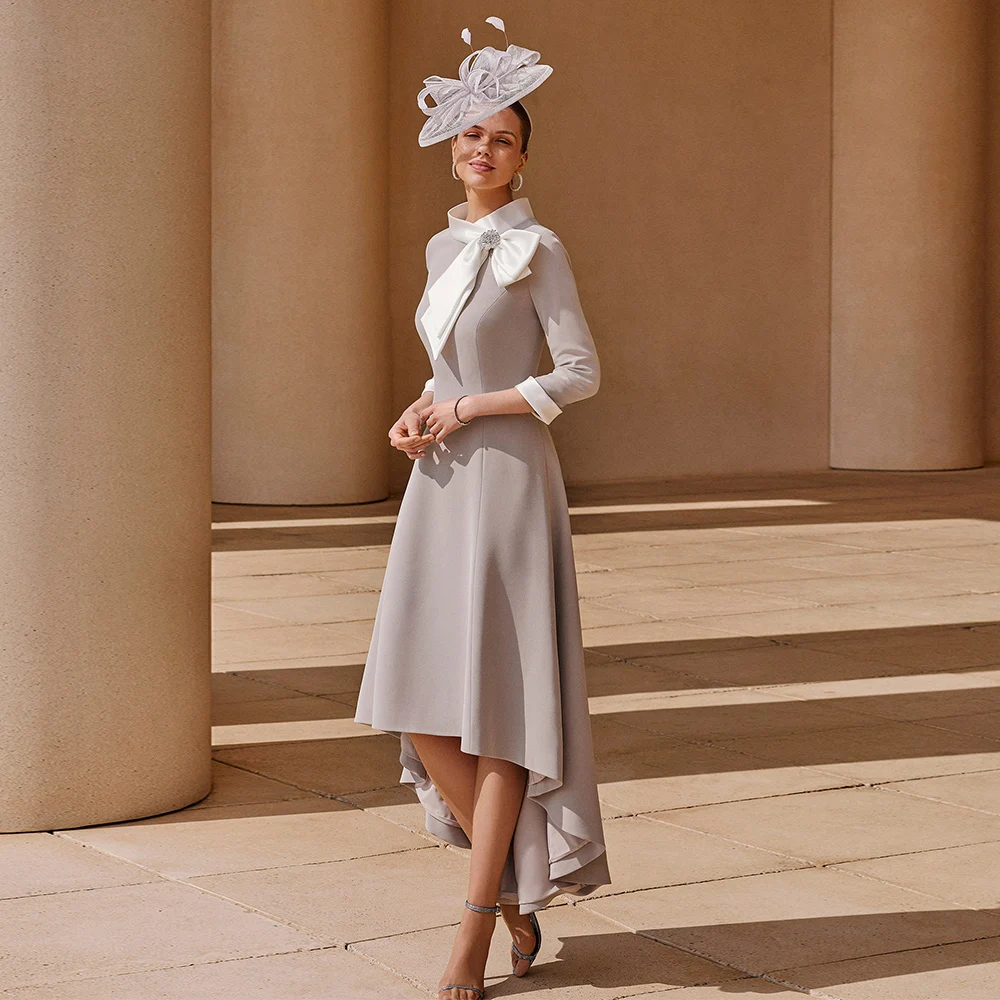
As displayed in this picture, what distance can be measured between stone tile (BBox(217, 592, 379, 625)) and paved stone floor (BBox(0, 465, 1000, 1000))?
32 millimetres

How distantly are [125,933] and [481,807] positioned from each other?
1.02 metres

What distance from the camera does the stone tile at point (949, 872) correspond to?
4.62 meters

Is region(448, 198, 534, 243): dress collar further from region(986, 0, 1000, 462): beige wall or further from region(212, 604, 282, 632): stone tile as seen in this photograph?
region(986, 0, 1000, 462): beige wall

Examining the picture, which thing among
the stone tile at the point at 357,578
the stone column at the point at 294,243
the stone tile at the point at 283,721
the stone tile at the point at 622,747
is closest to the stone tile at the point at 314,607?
the stone tile at the point at 357,578

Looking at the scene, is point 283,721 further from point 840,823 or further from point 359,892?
point 840,823

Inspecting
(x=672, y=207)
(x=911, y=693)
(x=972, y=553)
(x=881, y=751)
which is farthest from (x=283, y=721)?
(x=672, y=207)

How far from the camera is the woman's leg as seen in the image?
12.5ft

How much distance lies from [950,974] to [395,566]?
1610 mm

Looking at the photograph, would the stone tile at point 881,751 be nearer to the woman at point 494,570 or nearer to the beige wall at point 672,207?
the woman at point 494,570

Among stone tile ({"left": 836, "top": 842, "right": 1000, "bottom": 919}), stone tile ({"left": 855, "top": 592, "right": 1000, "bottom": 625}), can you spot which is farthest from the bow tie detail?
stone tile ({"left": 855, "top": 592, "right": 1000, "bottom": 625})

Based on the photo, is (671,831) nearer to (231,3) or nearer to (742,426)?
(231,3)

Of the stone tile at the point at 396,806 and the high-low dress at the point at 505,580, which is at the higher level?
the high-low dress at the point at 505,580

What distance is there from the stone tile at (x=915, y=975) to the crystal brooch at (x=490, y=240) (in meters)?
1.82

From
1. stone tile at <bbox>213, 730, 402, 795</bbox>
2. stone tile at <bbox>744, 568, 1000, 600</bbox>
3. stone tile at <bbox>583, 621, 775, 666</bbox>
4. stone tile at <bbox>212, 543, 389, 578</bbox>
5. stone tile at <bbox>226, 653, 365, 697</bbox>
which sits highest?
stone tile at <bbox>212, 543, 389, 578</bbox>
